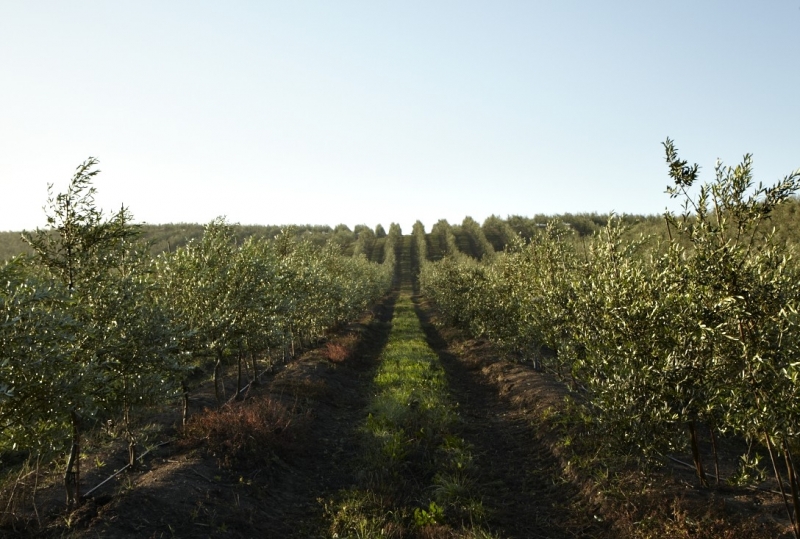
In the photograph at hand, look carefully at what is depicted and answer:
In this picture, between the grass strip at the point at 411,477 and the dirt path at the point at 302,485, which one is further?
the grass strip at the point at 411,477

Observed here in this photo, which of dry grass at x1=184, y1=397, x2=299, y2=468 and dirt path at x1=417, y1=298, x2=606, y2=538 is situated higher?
dry grass at x1=184, y1=397, x2=299, y2=468

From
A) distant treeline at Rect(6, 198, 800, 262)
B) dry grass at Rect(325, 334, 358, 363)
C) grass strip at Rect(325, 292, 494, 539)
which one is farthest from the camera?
distant treeline at Rect(6, 198, 800, 262)

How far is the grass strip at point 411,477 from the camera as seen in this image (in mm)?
10992

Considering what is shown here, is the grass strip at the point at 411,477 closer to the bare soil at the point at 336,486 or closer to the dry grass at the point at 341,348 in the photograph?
the bare soil at the point at 336,486

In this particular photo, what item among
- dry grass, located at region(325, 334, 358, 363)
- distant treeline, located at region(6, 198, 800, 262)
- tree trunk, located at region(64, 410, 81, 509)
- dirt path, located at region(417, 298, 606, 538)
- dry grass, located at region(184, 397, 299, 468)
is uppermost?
distant treeline, located at region(6, 198, 800, 262)

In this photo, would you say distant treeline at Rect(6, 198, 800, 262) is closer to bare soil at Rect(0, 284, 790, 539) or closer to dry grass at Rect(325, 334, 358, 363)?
dry grass at Rect(325, 334, 358, 363)

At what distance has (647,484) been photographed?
11.4m

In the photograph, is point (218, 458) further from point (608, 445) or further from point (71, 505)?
point (608, 445)

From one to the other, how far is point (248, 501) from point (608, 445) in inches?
356

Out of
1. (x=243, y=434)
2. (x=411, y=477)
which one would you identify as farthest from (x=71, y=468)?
(x=411, y=477)

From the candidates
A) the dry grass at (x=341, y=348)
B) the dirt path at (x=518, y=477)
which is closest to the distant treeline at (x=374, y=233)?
the dry grass at (x=341, y=348)

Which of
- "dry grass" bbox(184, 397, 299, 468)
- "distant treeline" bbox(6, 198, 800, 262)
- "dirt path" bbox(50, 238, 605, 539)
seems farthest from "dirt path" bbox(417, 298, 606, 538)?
"distant treeline" bbox(6, 198, 800, 262)

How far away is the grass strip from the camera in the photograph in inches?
433

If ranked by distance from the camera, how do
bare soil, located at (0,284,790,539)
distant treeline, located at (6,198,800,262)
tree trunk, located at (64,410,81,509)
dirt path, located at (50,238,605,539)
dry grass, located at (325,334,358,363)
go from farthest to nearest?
distant treeline, located at (6,198,800,262), dry grass, located at (325,334,358,363), dirt path, located at (50,238,605,539), tree trunk, located at (64,410,81,509), bare soil, located at (0,284,790,539)
